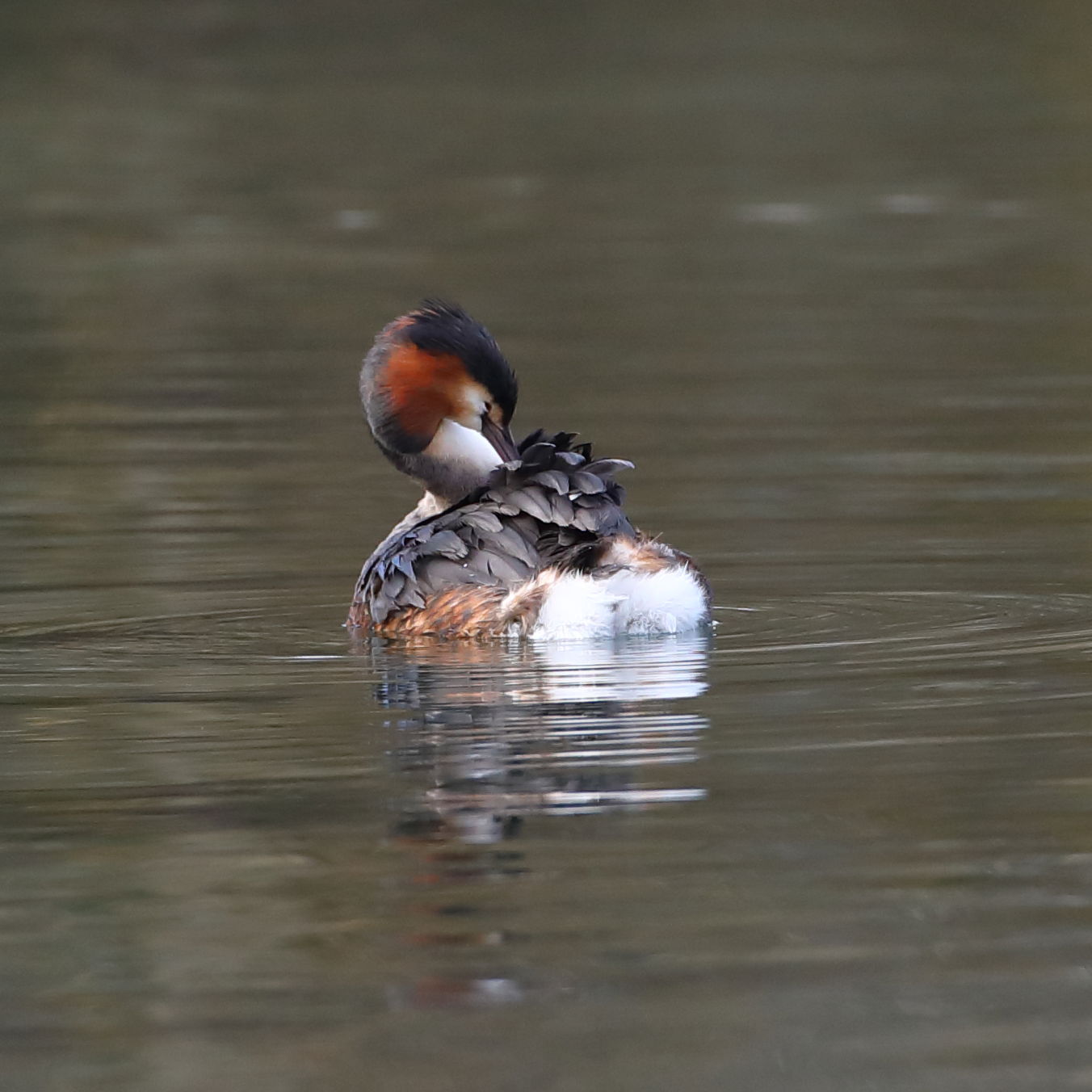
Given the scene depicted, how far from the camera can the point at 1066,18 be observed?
3622 cm

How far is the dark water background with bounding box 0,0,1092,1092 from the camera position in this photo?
4.52 metres

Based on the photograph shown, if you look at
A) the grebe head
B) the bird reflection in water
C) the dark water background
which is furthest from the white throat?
the bird reflection in water

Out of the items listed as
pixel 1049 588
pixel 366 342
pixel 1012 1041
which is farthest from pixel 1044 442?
pixel 1012 1041

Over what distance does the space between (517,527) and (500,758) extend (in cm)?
163

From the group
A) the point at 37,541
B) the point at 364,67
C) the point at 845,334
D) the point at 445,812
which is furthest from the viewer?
the point at 364,67

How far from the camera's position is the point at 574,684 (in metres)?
7.06

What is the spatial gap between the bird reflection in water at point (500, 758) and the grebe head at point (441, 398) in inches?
40.8

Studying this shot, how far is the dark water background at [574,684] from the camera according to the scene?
4516 millimetres

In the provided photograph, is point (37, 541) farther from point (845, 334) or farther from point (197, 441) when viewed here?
point (845, 334)

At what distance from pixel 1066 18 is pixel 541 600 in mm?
30342

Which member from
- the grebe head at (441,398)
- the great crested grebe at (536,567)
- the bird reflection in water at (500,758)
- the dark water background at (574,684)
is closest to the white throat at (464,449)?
the grebe head at (441,398)

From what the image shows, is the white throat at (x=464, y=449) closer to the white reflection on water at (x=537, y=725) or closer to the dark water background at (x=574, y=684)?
the dark water background at (x=574, y=684)

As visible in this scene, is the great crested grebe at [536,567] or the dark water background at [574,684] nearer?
the dark water background at [574,684]

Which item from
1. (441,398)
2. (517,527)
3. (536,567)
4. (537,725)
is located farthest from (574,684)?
(441,398)
